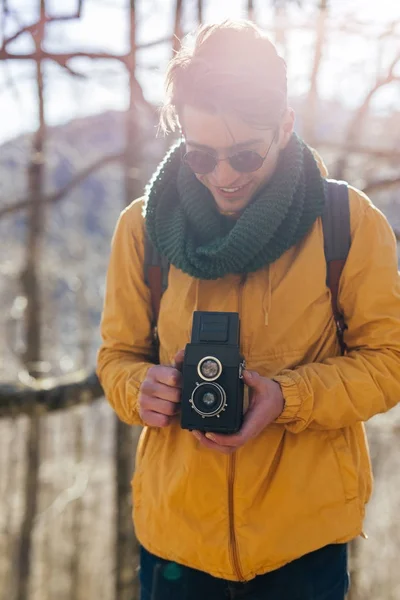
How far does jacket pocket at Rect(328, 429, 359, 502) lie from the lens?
4.70ft

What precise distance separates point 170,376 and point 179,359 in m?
0.05

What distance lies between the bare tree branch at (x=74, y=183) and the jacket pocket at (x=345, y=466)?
280cm

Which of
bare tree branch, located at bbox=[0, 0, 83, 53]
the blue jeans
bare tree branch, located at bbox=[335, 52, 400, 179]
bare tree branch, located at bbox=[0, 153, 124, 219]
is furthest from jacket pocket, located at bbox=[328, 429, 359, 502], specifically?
bare tree branch, located at bbox=[0, 153, 124, 219]

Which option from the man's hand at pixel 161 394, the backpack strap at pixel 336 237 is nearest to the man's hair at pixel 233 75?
the backpack strap at pixel 336 237

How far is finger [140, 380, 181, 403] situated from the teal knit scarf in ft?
0.91

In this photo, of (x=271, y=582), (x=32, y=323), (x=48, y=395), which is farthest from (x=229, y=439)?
(x=32, y=323)

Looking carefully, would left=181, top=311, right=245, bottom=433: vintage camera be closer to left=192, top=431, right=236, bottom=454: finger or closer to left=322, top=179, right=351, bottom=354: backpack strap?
Answer: left=192, top=431, right=236, bottom=454: finger

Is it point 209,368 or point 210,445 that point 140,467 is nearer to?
point 210,445

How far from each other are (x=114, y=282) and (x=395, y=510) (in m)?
10.7

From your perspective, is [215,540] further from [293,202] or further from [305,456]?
[293,202]

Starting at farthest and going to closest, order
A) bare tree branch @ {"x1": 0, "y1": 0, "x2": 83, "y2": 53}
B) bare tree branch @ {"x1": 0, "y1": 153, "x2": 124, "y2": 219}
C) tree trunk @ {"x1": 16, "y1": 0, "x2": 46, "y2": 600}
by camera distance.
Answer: tree trunk @ {"x1": 16, "y1": 0, "x2": 46, "y2": 600}, bare tree branch @ {"x1": 0, "y1": 153, "x2": 124, "y2": 219}, bare tree branch @ {"x1": 0, "y1": 0, "x2": 83, "y2": 53}

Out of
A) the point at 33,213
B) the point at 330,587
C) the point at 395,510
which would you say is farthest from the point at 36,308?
the point at 395,510

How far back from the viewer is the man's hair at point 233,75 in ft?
4.56

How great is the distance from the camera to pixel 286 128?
1502 millimetres
